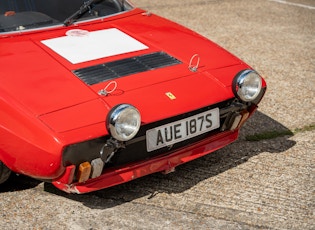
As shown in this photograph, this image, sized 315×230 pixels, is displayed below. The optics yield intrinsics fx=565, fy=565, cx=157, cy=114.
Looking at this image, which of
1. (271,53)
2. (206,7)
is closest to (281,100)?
(271,53)

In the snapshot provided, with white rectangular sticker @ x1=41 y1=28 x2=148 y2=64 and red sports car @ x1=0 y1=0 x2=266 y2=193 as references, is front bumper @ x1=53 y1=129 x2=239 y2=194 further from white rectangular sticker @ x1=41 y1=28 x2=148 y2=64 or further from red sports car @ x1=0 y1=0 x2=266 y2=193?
white rectangular sticker @ x1=41 y1=28 x2=148 y2=64

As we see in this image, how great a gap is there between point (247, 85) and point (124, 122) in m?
1.05

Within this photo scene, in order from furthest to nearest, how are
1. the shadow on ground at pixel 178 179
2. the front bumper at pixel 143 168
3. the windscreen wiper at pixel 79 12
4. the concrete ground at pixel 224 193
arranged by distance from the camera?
the windscreen wiper at pixel 79 12, the shadow on ground at pixel 178 179, the concrete ground at pixel 224 193, the front bumper at pixel 143 168

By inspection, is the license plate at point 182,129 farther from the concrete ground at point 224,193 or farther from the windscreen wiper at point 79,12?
the windscreen wiper at point 79,12

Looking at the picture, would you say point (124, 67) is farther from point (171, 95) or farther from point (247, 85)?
point (247, 85)

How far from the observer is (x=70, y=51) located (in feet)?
13.0

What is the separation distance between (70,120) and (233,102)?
123 cm

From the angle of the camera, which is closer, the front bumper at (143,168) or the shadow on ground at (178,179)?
the front bumper at (143,168)

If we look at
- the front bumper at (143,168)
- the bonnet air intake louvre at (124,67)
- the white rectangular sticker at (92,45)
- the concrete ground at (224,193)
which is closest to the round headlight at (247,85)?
the front bumper at (143,168)

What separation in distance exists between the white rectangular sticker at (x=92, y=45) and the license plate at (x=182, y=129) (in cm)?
75

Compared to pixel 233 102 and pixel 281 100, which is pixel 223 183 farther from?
pixel 281 100

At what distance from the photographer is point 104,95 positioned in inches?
139

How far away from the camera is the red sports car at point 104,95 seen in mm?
3303

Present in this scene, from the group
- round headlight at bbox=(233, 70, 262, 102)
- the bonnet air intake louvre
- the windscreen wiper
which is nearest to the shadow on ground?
round headlight at bbox=(233, 70, 262, 102)
